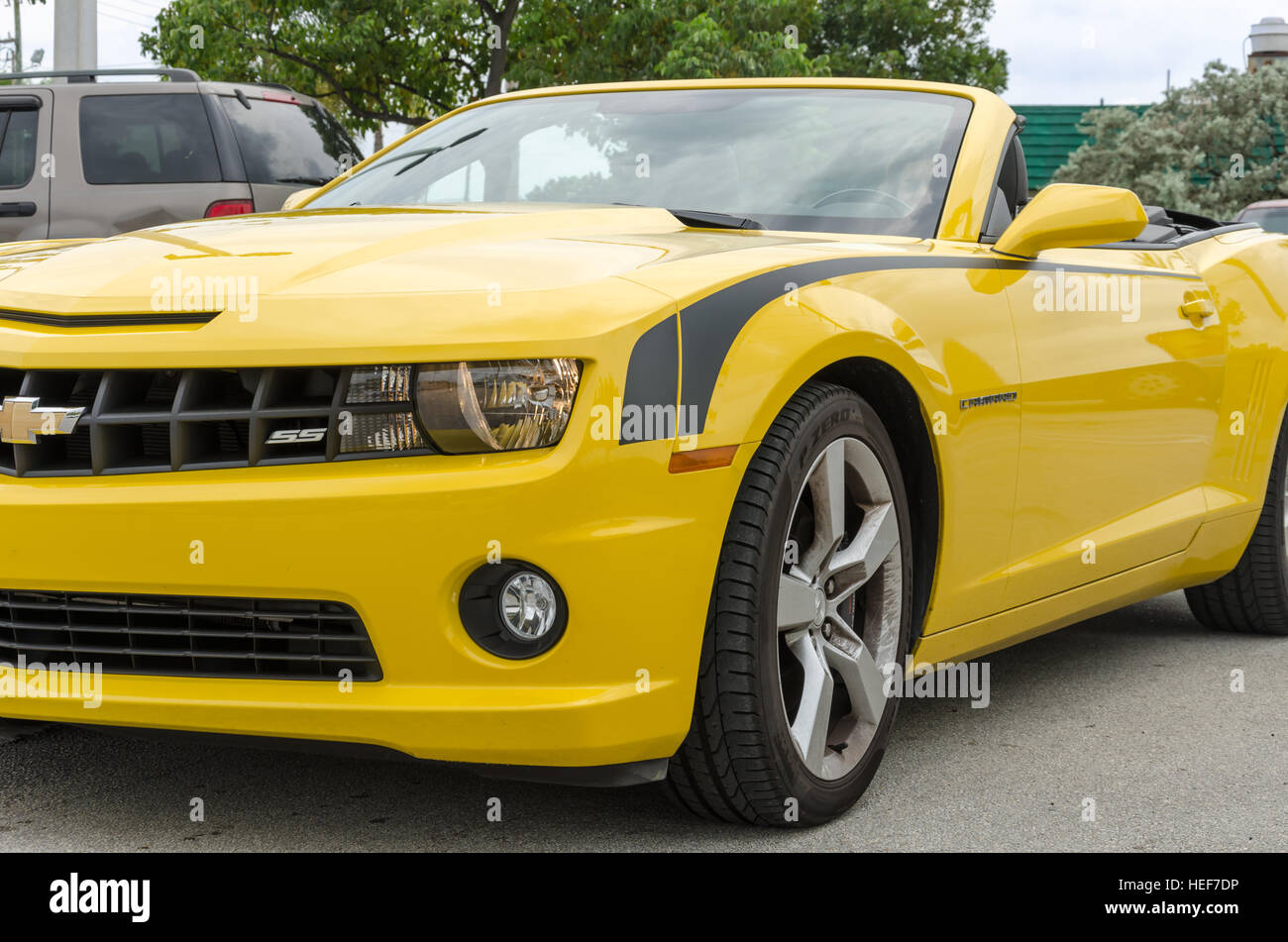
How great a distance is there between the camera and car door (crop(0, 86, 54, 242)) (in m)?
8.74

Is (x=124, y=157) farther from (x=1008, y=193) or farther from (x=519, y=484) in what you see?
(x=519, y=484)

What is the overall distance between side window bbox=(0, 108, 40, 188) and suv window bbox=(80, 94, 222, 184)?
0.27m

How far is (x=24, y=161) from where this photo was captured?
8.84 metres

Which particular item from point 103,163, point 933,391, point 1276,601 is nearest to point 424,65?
point 103,163

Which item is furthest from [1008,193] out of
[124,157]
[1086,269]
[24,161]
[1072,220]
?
[24,161]

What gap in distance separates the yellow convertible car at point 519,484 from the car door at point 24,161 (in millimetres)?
5737

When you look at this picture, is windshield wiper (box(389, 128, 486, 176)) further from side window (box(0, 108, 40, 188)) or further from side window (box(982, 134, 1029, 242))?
side window (box(0, 108, 40, 188))

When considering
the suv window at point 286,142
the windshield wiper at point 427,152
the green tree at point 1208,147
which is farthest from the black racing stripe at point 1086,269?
the green tree at point 1208,147

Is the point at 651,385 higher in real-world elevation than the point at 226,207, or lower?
lower

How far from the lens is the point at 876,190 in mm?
3826

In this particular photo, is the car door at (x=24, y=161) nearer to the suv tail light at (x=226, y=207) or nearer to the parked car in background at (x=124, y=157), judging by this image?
the parked car in background at (x=124, y=157)

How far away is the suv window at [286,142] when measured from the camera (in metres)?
8.95

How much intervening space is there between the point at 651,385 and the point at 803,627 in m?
0.67
